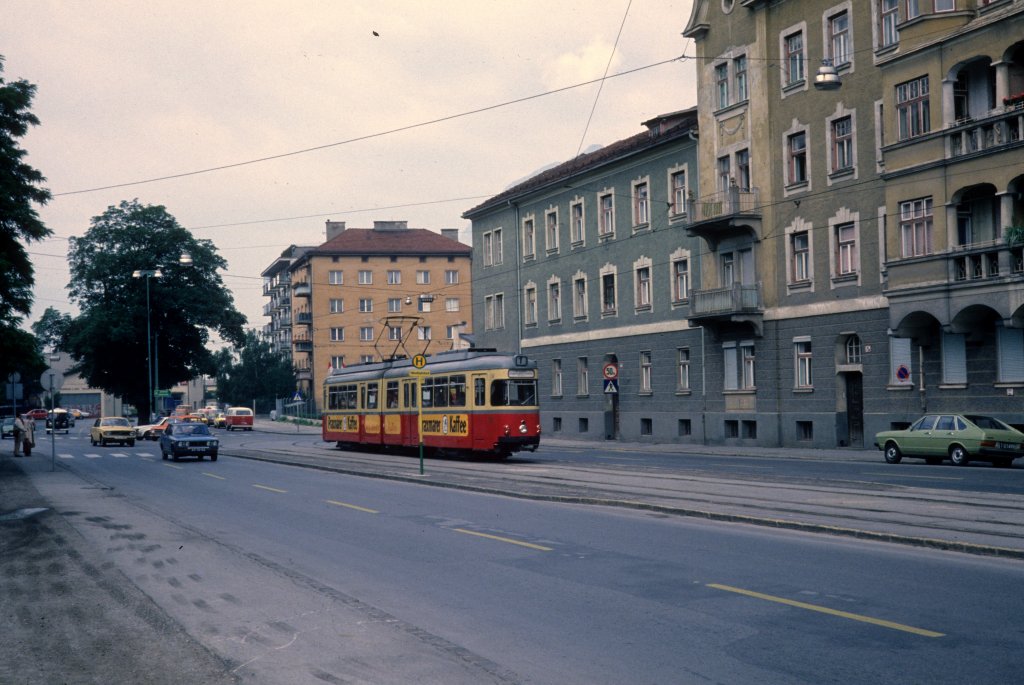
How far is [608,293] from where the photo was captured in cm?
4956

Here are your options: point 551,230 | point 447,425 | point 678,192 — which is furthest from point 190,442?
point 551,230

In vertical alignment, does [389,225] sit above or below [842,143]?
above

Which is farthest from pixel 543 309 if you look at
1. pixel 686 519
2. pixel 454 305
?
pixel 454 305

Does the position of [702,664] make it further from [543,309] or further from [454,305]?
[454,305]

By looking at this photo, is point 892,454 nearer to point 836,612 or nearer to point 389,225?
point 836,612

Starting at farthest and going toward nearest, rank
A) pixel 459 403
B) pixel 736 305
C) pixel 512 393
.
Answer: pixel 736 305, pixel 459 403, pixel 512 393

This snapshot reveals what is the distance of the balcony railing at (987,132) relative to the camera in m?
28.1

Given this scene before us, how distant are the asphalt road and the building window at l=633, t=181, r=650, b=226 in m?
30.2

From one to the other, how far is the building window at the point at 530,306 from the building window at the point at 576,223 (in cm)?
500

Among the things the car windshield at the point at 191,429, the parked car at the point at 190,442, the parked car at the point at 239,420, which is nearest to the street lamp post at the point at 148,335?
the parked car at the point at 239,420

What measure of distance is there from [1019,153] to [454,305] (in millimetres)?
83446

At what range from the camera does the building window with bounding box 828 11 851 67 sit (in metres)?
34.8

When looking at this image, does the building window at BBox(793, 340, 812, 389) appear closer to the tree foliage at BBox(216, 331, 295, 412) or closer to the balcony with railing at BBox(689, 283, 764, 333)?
the balcony with railing at BBox(689, 283, 764, 333)

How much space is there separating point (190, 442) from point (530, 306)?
23.6m
